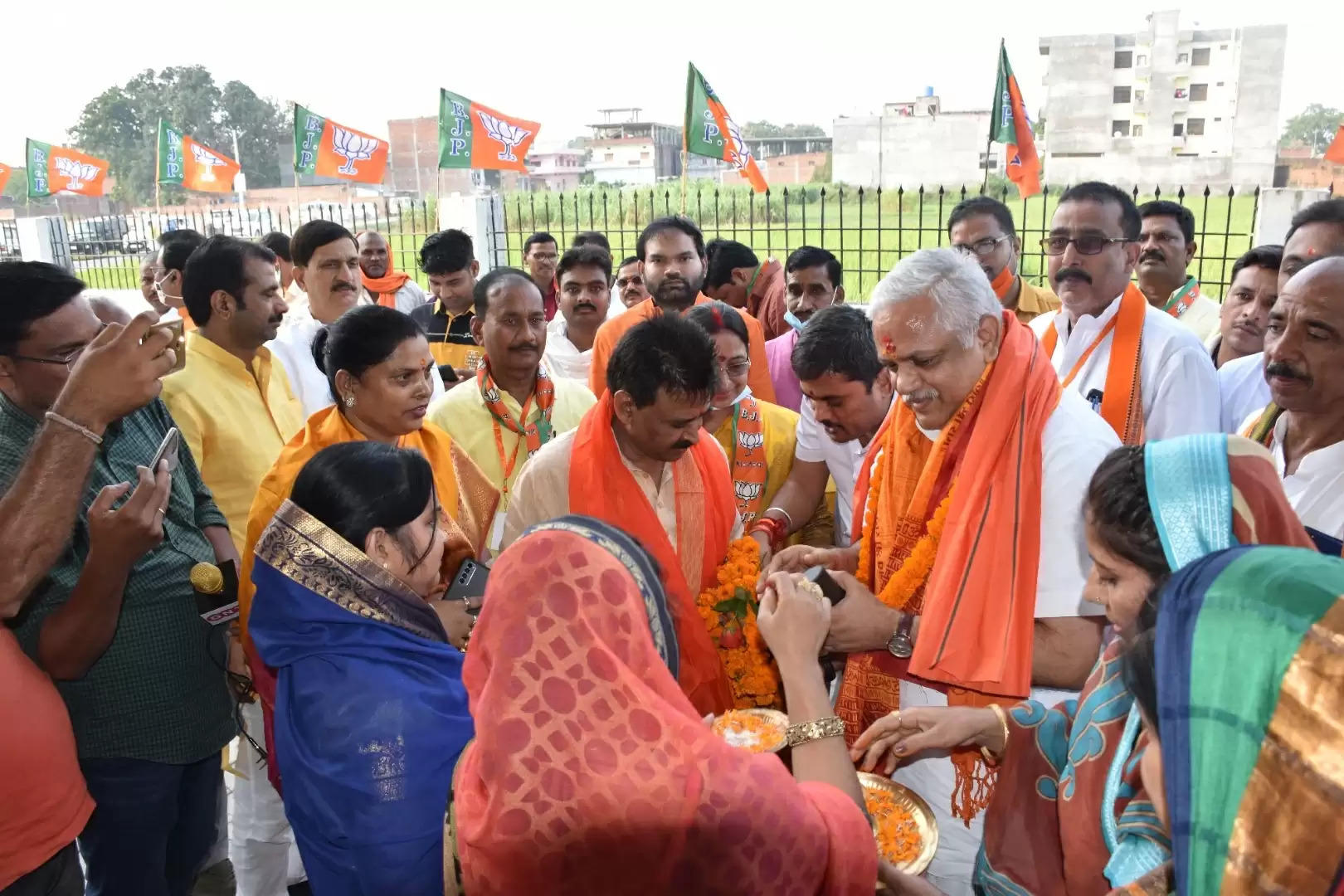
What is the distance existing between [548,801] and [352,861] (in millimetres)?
692

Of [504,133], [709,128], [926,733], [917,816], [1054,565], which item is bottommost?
[917,816]

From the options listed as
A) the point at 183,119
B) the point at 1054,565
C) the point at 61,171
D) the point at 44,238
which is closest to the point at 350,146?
the point at 61,171

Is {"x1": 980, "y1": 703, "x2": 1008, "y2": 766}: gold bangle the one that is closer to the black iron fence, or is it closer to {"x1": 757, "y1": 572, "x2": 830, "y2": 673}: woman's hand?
{"x1": 757, "y1": 572, "x2": 830, "y2": 673}: woman's hand

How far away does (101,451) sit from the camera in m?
2.64

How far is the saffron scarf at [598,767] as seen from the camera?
4.00 ft

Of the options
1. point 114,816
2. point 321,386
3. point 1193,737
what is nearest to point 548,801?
A: point 1193,737

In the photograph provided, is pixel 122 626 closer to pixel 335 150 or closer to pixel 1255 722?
pixel 1255 722

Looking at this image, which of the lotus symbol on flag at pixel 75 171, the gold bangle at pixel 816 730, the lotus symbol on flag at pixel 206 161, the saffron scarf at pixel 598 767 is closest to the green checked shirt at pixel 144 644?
the saffron scarf at pixel 598 767

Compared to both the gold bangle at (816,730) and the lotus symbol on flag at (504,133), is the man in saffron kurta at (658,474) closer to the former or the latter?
the gold bangle at (816,730)

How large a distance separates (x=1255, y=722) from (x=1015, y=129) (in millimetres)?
9380

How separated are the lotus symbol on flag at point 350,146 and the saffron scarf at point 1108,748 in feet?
40.8

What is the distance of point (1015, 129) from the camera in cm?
923

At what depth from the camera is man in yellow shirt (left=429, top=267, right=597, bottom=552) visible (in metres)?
3.83

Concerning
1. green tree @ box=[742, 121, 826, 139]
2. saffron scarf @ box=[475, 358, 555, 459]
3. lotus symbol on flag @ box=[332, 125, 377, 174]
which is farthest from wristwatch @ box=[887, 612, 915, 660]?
green tree @ box=[742, 121, 826, 139]
